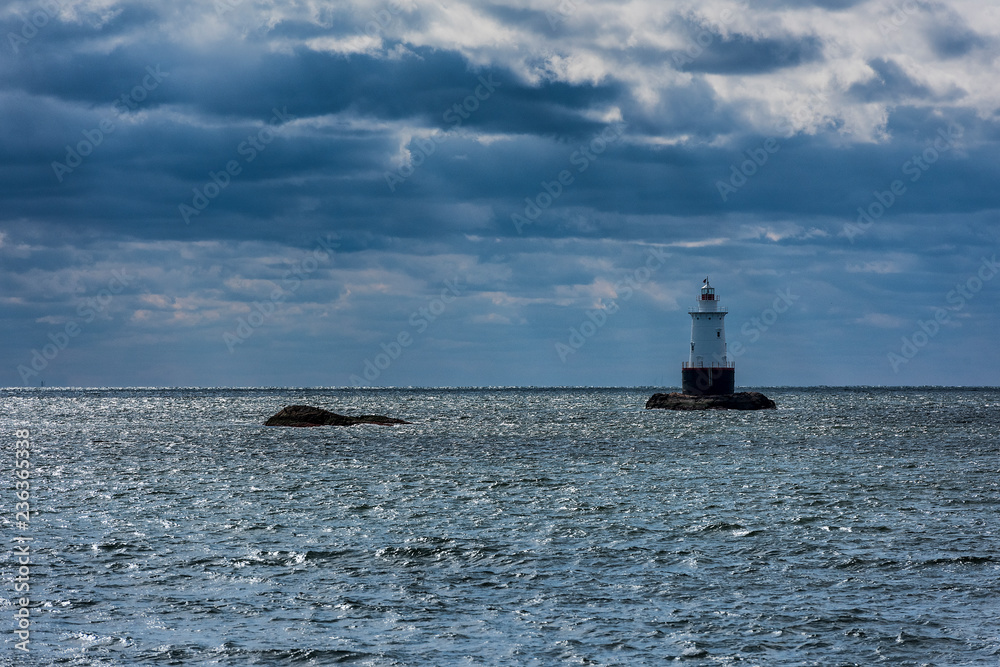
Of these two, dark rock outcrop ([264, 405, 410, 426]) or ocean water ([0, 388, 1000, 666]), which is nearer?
ocean water ([0, 388, 1000, 666])

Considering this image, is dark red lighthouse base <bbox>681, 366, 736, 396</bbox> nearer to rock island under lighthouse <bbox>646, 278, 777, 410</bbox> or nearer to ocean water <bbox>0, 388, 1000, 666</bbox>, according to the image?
rock island under lighthouse <bbox>646, 278, 777, 410</bbox>

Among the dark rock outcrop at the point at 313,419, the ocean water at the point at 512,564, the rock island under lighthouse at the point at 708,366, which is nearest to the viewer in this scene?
the ocean water at the point at 512,564

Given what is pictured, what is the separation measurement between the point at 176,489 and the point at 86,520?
7514 millimetres

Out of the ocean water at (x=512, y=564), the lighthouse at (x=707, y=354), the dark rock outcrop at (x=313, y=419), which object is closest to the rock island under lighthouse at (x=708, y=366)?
the lighthouse at (x=707, y=354)

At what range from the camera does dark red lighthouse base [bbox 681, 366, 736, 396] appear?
91.2m

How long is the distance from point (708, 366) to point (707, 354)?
4.20 feet

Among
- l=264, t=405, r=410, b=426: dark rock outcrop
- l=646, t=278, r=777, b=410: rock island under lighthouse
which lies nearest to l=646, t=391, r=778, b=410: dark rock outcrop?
l=646, t=278, r=777, b=410: rock island under lighthouse

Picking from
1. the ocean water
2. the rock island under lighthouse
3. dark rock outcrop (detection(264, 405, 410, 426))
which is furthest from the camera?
the rock island under lighthouse

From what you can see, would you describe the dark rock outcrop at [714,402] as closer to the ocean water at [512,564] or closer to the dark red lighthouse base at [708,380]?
the dark red lighthouse base at [708,380]

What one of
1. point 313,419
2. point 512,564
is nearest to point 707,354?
point 313,419

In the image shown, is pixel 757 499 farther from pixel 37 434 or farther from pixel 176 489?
pixel 37 434

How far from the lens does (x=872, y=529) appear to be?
74.1ft

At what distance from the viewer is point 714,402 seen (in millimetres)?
92812

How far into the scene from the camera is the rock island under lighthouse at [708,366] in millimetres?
88750
